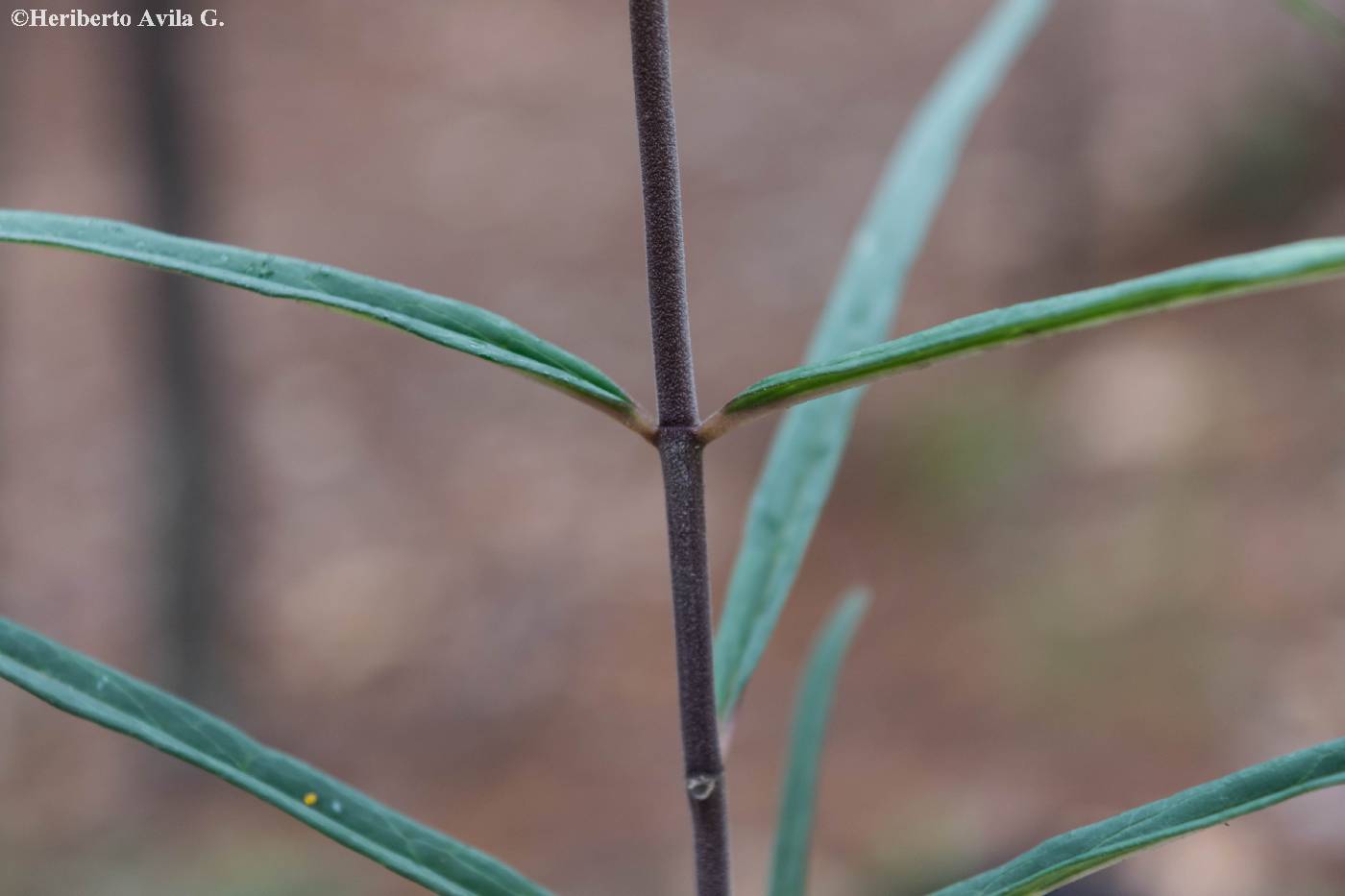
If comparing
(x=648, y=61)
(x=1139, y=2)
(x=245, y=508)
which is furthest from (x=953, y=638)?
(x=1139, y=2)

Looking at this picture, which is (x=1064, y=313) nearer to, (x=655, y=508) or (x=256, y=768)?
(x=256, y=768)

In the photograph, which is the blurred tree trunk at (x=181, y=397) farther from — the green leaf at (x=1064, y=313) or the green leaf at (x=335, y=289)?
the green leaf at (x=1064, y=313)

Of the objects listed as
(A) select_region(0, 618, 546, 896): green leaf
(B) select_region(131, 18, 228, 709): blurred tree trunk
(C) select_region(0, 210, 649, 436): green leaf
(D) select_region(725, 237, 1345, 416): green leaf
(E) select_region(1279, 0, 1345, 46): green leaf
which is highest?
(B) select_region(131, 18, 228, 709): blurred tree trunk

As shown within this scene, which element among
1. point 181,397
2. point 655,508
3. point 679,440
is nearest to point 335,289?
point 679,440

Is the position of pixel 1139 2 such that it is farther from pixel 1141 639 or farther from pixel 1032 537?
pixel 1141 639

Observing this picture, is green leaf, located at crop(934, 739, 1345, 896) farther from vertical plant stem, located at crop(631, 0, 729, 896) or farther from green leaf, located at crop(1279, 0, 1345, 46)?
green leaf, located at crop(1279, 0, 1345, 46)

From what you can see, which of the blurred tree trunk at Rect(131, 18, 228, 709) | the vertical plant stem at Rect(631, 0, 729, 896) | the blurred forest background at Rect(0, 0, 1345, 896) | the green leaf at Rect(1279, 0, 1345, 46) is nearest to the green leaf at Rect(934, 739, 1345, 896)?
the vertical plant stem at Rect(631, 0, 729, 896)
